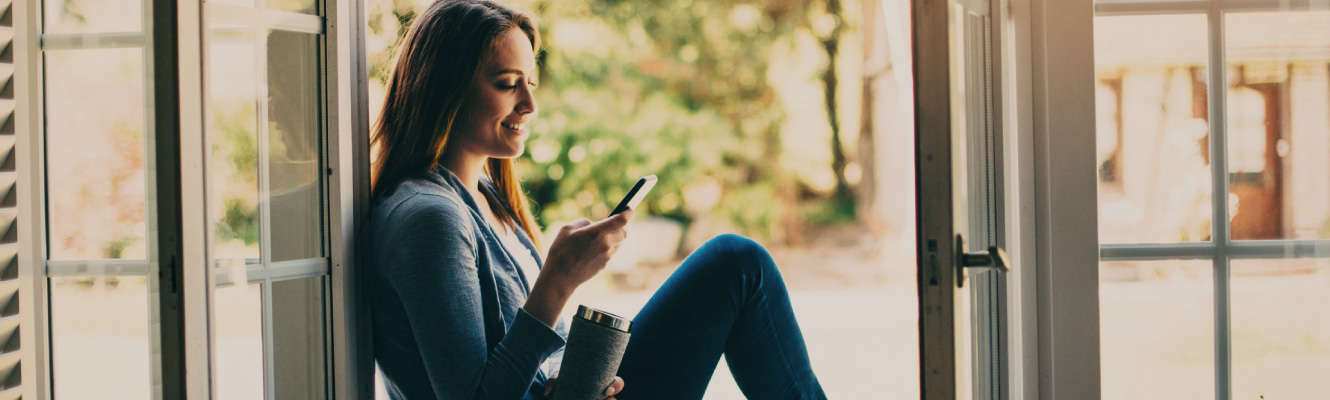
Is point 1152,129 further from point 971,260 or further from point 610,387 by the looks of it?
point 610,387

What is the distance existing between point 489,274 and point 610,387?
255 mm

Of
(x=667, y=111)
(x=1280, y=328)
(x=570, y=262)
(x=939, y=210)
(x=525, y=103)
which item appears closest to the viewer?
(x=939, y=210)

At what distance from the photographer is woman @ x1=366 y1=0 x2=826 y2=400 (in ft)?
4.06

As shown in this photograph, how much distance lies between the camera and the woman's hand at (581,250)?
129cm

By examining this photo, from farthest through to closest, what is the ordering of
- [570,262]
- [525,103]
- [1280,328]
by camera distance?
[525,103], [1280,328], [570,262]

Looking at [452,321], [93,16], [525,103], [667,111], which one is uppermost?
[667,111]

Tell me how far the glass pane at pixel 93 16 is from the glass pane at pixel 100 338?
35 centimetres

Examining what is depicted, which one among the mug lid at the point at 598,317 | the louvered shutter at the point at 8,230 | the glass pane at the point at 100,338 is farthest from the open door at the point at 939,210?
the louvered shutter at the point at 8,230

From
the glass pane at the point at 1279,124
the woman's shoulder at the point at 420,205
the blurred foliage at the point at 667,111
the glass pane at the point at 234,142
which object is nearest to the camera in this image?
the glass pane at the point at 234,142

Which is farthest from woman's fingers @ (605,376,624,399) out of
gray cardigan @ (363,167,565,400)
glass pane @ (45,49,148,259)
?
glass pane @ (45,49,148,259)

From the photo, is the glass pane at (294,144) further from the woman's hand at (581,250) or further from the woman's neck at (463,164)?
the woman's hand at (581,250)

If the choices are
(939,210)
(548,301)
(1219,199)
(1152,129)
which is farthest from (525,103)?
(1219,199)

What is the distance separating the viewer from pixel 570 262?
130 centimetres

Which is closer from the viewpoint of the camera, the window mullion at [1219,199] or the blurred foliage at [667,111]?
the window mullion at [1219,199]
